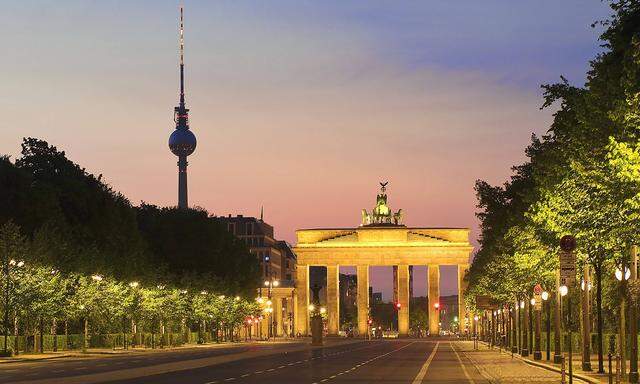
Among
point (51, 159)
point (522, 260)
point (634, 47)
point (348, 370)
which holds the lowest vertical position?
point (348, 370)

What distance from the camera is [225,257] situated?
177m

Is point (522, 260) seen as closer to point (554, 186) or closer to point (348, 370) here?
point (348, 370)

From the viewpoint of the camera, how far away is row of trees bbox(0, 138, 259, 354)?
9938 centimetres

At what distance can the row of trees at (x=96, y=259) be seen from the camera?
99.4 meters

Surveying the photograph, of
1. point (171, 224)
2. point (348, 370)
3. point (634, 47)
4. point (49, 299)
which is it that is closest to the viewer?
point (634, 47)

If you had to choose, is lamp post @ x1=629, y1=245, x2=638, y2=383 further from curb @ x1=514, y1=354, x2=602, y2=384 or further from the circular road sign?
the circular road sign

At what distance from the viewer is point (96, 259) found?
118562mm

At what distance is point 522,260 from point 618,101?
36.0 meters

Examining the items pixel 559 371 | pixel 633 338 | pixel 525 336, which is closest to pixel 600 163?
pixel 633 338

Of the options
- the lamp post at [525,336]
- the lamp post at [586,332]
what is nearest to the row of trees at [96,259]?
the lamp post at [525,336]

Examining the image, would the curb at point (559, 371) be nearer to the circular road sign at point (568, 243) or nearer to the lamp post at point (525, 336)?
the circular road sign at point (568, 243)

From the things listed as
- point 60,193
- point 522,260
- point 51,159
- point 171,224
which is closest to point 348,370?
point 522,260

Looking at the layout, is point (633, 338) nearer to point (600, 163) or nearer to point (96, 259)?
point (600, 163)

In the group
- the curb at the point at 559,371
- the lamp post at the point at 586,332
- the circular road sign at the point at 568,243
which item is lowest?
the curb at the point at 559,371
